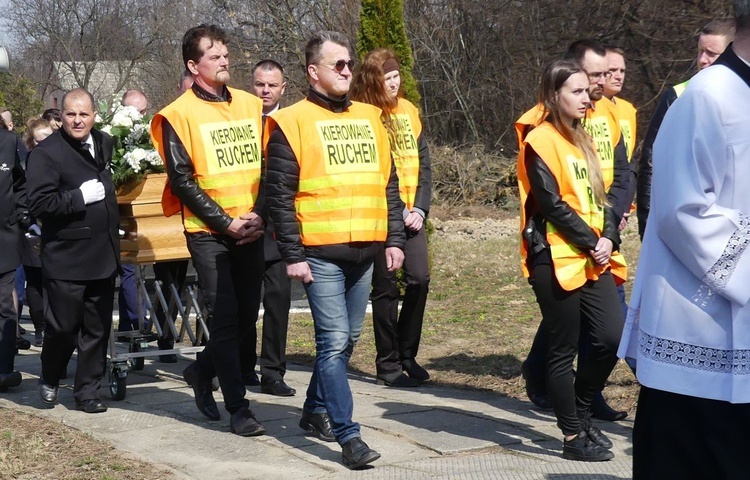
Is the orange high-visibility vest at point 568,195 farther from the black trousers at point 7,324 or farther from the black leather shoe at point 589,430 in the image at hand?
the black trousers at point 7,324

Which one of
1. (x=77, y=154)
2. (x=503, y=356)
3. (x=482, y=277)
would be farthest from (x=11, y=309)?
(x=482, y=277)

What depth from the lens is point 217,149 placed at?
21.6 ft

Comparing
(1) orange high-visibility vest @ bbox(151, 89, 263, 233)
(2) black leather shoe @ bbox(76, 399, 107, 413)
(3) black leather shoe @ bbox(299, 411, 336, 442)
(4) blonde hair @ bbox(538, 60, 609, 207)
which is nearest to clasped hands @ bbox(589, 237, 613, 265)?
(4) blonde hair @ bbox(538, 60, 609, 207)

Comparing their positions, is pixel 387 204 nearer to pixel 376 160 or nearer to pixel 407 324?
pixel 376 160

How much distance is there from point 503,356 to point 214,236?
2.97 meters

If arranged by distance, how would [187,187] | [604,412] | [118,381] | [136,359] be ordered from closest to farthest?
[187,187]
[604,412]
[118,381]
[136,359]

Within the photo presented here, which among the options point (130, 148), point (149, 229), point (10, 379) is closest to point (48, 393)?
point (10, 379)

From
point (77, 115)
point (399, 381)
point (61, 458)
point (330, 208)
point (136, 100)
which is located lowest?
point (399, 381)

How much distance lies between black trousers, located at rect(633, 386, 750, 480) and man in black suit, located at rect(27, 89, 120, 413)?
4548mm

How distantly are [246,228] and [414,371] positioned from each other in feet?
6.81

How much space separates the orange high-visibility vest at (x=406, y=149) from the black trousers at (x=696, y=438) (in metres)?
4.35

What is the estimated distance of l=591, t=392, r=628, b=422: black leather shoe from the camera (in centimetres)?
667

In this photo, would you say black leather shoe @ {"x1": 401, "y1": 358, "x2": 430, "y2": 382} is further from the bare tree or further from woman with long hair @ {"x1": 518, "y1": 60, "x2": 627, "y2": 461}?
the bare tree

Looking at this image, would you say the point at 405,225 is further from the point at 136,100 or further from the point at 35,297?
the point at 35,297
